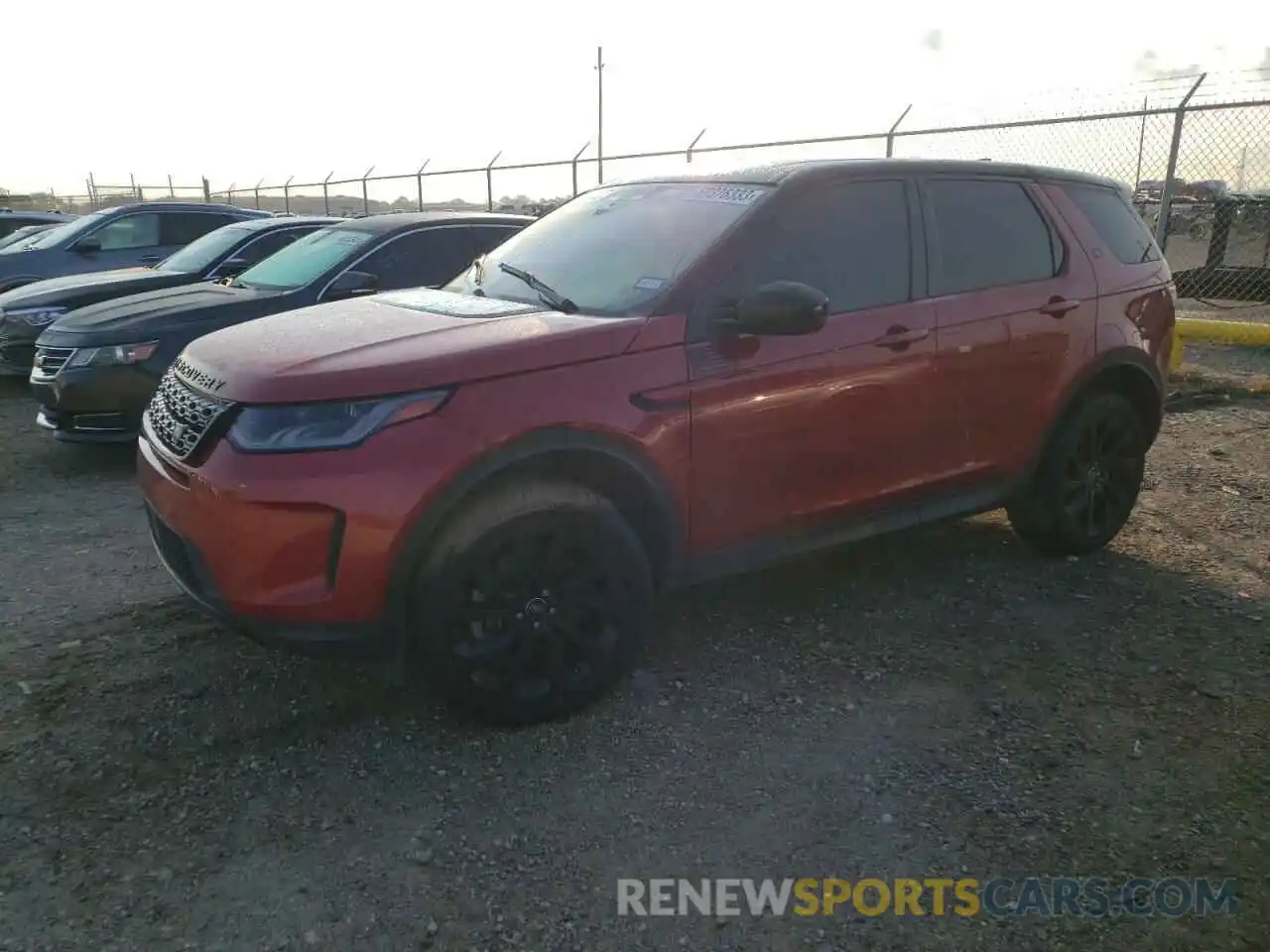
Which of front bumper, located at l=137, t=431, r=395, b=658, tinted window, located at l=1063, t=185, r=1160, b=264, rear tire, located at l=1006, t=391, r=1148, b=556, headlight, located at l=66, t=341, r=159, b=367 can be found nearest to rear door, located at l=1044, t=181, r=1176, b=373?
tinted window, located at l=1063, t=185, r=1160, b=264

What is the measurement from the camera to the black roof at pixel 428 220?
6836 millimetres

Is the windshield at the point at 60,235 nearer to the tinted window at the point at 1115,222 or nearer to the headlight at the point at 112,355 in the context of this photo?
the headlight at the point at 112,355

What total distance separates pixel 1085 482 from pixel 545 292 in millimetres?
2684

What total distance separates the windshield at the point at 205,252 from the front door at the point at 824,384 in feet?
19.8

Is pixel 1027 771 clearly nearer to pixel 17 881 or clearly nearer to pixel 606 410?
pixel 606 410

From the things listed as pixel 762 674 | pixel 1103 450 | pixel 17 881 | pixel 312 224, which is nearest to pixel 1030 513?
pixel 1103 450

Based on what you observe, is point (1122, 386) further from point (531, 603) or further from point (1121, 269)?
point (531, 603)

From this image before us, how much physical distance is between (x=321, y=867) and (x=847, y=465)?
2217mm

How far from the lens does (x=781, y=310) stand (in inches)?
125

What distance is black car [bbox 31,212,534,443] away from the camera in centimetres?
593

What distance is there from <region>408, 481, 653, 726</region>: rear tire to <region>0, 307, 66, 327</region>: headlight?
20.6 ft

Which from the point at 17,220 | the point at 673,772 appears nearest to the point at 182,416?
the point at 673,772

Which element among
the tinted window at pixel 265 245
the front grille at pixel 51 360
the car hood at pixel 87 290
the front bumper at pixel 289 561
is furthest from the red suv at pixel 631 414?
the tinted window at pixel 265 245

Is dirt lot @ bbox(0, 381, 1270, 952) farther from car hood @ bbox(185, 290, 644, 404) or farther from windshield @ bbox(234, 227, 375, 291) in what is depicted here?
windshield @ bbox(234, 227, 375, 291)
